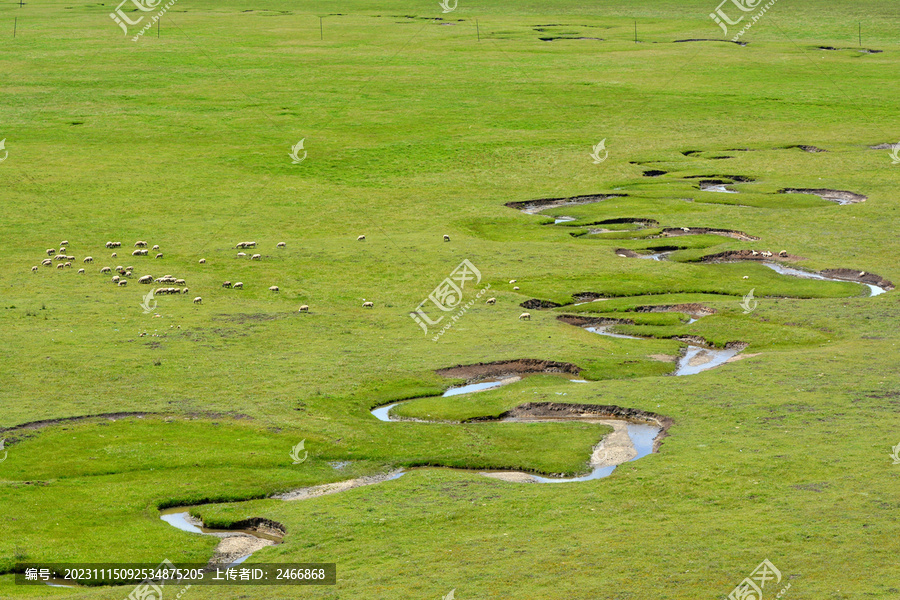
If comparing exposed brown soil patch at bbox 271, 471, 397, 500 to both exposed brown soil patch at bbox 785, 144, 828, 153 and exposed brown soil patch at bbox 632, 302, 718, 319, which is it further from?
exposed brown soil patch at bbox 785, 144, 828, 153

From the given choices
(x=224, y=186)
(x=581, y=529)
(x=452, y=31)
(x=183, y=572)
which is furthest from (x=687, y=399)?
(x=452, y=31)

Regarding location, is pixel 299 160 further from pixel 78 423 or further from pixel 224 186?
pixel 78 423

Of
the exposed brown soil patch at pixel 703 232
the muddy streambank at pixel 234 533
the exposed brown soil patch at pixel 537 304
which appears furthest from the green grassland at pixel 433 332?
the exposed brown soil patch at pixel 703 232

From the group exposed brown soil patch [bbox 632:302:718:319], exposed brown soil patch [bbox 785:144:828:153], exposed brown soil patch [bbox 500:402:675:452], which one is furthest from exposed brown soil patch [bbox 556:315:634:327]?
exposed brown soil patch [bbox 785:144:828:153]

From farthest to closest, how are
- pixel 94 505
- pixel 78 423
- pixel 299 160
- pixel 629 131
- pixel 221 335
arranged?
pixel 629 131, pixel 299 160, pixel 221 335, pixel 78 423, pixel 94 505

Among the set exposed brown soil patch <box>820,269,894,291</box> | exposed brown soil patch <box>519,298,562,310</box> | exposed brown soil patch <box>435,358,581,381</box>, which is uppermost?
exposed brown soil patch <box>435,358,581,381</box>

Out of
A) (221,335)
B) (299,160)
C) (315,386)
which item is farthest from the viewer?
(299,160)
